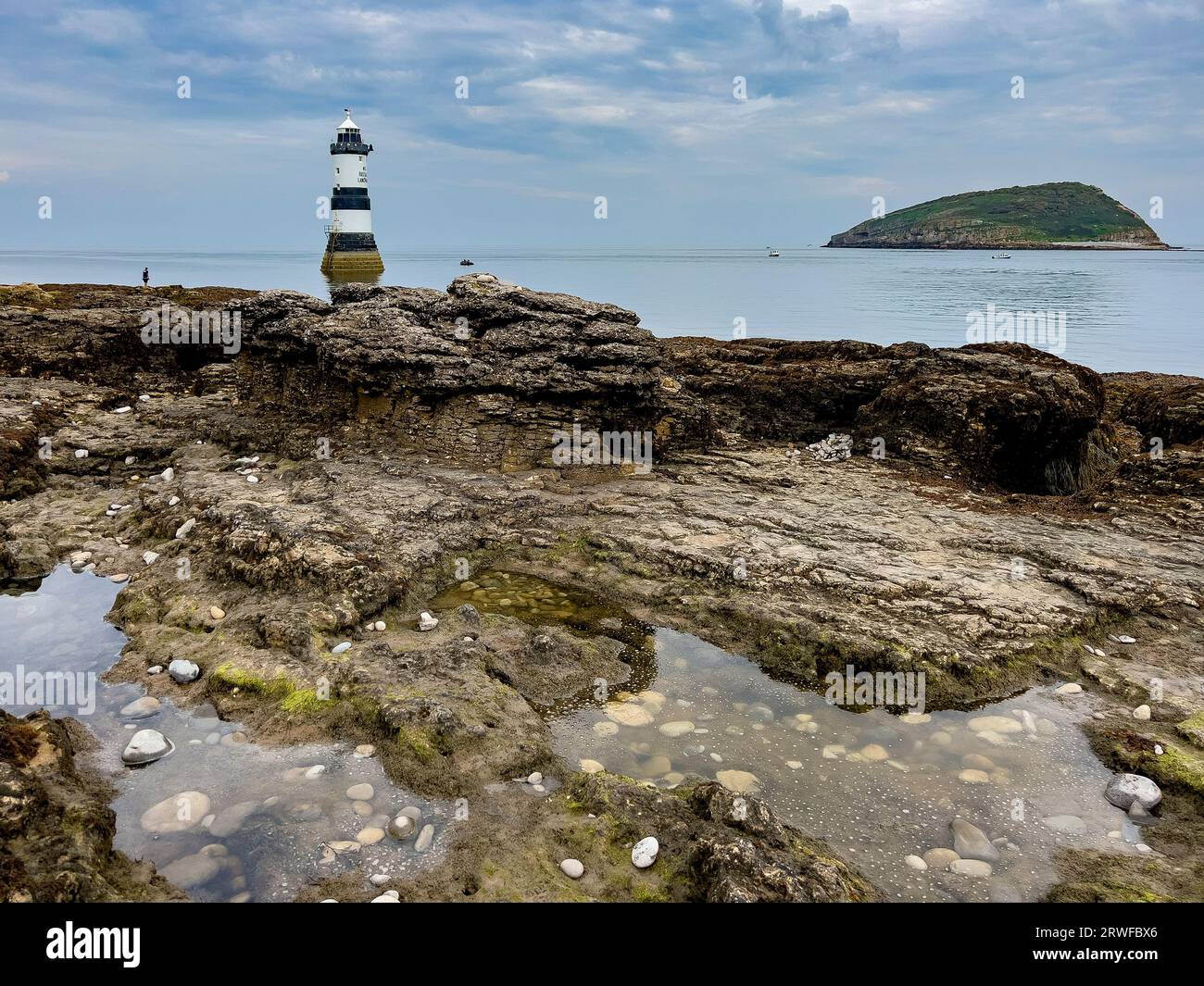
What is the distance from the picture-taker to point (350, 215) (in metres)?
85.1

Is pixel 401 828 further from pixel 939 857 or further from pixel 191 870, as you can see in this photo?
pixel 939 857

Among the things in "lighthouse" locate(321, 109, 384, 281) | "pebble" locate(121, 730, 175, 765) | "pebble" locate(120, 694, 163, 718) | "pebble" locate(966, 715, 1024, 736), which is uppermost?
"lighthouse" locate(321, 109, 384, 281)

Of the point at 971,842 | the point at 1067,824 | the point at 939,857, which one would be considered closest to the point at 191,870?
the point at 939,857

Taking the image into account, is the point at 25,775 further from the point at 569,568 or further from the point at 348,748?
the point at 569,568

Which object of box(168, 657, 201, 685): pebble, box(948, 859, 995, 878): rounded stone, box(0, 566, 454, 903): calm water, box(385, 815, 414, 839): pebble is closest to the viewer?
box(0, 566, 454, 903): calm water

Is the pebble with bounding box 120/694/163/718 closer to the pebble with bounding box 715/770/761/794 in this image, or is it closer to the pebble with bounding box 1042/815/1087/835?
the pebble with bounding box 715/770/761/794

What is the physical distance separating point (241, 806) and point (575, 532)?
6.42 meters

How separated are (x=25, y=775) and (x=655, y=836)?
4796 mm

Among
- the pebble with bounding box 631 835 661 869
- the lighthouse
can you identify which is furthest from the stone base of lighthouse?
the pebble with bounding box 631 835 661 869

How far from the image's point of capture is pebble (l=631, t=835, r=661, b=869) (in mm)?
5402

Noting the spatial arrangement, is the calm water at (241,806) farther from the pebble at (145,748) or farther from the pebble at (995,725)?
the pebble at (995,725)

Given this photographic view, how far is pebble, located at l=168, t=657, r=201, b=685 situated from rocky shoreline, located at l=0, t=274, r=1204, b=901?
11cm

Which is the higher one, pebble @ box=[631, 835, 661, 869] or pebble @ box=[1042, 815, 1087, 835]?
pebble @ box=[631, 835, 661, 869]
